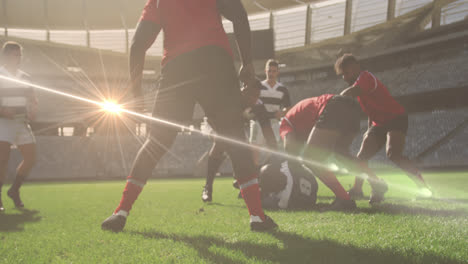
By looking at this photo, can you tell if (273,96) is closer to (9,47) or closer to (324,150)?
(324,150)

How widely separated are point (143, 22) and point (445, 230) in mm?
2695

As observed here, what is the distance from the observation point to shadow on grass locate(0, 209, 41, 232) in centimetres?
290

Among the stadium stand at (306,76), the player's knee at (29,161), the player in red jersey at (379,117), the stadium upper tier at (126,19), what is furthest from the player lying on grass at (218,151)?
the stadium upper tier at (126,19)

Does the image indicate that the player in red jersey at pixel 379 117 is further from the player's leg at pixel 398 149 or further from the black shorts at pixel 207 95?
the black shorts at pixel 207 95

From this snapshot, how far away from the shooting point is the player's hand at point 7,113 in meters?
3.94

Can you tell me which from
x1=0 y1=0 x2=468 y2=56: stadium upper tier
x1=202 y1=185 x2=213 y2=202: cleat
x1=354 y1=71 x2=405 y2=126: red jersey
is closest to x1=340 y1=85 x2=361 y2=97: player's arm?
x1=354 y1=71 x2=405 y2=126: red jersey

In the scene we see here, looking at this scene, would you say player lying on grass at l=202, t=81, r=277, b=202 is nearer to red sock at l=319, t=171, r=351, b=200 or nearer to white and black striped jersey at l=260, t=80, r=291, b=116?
white and black striped jersey at l=260, t=80, r=291, b=116

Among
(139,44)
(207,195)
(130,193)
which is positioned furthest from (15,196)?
(139,44)

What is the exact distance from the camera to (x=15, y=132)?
13.5ft

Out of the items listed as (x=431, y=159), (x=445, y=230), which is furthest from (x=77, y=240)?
(x=431, y=159)

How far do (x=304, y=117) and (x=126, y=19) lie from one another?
29896mm

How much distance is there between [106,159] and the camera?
62.7 ft

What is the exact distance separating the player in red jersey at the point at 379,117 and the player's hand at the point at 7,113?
13.2ft

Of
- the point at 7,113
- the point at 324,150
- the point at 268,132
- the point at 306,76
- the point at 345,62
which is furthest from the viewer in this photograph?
the point at 306,76
